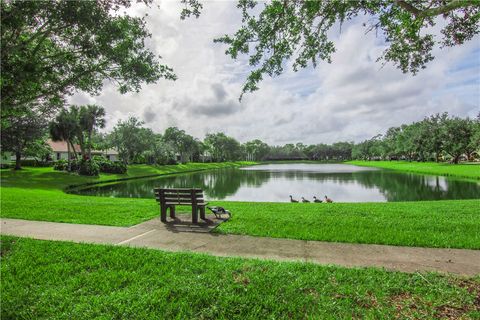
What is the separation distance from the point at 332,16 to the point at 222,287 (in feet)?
16.4

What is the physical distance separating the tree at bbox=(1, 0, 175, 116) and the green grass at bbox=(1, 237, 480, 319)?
366 cm

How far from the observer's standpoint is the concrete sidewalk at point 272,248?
15.0ft

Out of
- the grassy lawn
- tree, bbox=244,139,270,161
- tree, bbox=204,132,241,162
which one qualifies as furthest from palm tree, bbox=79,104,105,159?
tree, bbox=244,139,270,161

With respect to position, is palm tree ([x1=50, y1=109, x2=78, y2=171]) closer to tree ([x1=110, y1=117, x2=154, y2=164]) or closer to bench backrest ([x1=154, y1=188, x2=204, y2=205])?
tree ([x1=110, y1=117, x2=154, y2=164])

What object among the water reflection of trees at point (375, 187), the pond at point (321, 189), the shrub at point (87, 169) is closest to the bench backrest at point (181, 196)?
the pond at point (321, 189)

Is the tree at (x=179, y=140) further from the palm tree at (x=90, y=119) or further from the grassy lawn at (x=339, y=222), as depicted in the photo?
the grassy lawn at (x=339, y=222)

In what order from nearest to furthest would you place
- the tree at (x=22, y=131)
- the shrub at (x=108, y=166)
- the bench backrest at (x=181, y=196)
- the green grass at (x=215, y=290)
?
the green grass at (x=215, y=290), the bench backrest at (x=181, y=196), the tree at (x=22, y=131), the shrub at (x=108, y=166)

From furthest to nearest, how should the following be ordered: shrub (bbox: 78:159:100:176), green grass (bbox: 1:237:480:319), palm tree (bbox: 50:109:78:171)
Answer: palm tree (bbox: 50:109:78:171) < shrub (bbox: 78:159:100:176) < green grass (bbox: 1:237:480:319)

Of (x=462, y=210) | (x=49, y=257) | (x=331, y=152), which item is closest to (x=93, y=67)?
(x=49, y=257)

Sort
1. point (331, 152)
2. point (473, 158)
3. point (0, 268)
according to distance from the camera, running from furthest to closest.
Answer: point (331, 152) → point (473, 158) → point (0, 268)

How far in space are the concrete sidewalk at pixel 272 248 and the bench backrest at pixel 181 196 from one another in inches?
29.5

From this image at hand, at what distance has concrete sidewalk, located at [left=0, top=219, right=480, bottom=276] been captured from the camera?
4.57 m

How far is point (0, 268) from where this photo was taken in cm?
438

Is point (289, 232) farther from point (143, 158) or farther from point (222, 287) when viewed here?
point (143, 158)
